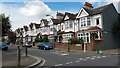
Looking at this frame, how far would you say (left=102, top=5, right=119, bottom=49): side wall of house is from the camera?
38250 millimetres

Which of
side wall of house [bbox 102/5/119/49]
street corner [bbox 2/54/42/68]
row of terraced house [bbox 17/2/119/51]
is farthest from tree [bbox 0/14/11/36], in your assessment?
street corner [bbox 2/54/42/68]

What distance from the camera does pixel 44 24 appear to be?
6519cm

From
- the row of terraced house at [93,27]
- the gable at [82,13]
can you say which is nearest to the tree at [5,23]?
the row of terraced house at [93,27]

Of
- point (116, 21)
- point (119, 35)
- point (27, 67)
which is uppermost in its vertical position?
point (116, 21)

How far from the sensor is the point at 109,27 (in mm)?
39750

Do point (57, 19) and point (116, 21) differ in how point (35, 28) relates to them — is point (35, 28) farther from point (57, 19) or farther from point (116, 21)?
point (116, 21)

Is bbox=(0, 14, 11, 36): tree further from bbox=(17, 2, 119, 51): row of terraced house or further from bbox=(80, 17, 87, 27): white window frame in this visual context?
bbox=(80, 17, 87, 27): white window frame

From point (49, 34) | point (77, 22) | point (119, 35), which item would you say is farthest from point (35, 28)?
point (119, 35)

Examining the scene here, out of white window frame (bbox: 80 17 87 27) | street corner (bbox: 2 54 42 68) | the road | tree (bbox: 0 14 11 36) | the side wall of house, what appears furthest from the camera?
tree (bbox: 0 14 11 36)

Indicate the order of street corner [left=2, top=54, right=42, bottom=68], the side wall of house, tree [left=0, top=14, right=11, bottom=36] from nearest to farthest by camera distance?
street corner [left=2, top=54, right=42, bottom=68] < the side wall of house < tree [left=0, top=14, right=11, bottom=36]

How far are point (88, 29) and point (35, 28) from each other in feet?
124

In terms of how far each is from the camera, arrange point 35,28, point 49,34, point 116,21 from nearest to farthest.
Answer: point 116,21 < point 49,34 < point 35,28

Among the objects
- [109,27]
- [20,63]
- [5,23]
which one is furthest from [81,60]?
[5,23]

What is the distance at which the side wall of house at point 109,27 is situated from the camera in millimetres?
38250
